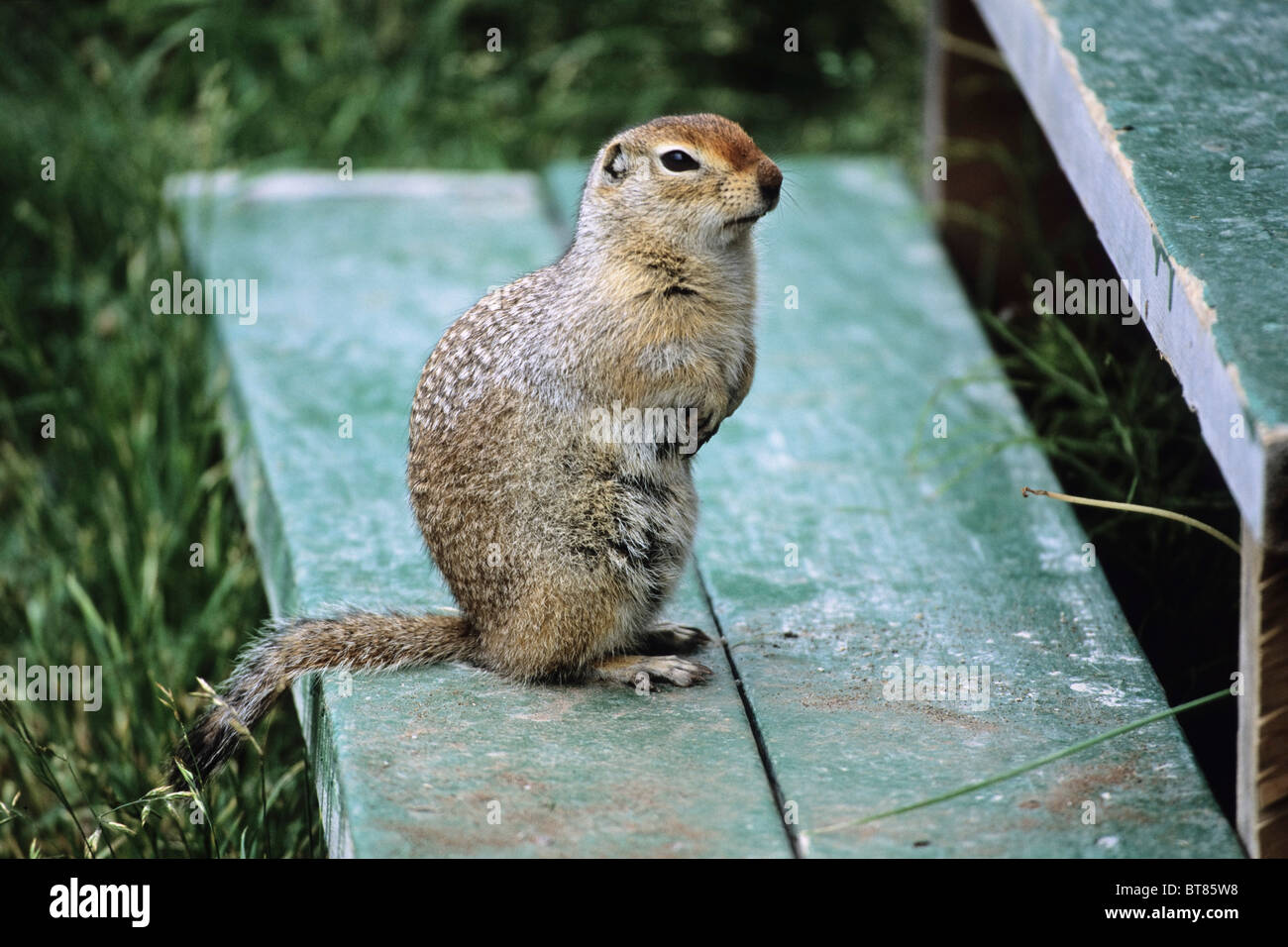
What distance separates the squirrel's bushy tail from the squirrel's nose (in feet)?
3.45

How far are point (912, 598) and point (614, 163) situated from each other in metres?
1.15

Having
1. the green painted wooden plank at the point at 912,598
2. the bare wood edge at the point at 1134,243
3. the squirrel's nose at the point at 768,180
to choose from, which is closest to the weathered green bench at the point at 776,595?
the green painted wooden plank at the point at 912,598

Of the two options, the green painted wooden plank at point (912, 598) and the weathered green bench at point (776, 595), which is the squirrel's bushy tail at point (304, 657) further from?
the green painted wooden plank at point (912, 598)

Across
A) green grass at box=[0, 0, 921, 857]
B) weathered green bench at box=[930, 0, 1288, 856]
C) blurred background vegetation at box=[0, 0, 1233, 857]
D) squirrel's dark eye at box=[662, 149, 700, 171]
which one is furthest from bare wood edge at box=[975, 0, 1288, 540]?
green grass at box=[0, 0, 921, 857]

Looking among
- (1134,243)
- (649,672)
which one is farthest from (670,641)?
(1134,243)

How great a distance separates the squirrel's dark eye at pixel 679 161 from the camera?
3191 millimetres

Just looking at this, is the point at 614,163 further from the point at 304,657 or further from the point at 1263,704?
the point at 1263,704

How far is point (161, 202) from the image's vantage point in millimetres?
5941

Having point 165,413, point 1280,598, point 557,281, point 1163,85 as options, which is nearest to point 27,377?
point 165,413

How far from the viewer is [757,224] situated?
3441mm

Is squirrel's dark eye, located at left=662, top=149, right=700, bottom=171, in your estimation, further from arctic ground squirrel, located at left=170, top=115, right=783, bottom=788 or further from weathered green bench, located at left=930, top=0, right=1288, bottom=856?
weathered green bench, located at left=930, top=0, right=1288, bottom=856

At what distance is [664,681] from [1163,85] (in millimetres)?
1755

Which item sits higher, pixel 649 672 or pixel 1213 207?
pixel 1213 207

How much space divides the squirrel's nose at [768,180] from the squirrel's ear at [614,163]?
32 centimetres
